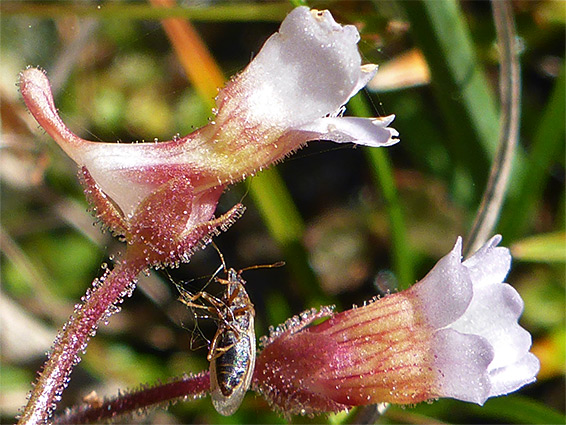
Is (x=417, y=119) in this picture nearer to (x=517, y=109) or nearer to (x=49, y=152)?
(x=517, y=109)

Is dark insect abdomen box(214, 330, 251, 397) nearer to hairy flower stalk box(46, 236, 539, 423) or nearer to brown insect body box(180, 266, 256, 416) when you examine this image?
brown insect body box(180, 266, 256, 416)

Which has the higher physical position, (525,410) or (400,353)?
(400,353)

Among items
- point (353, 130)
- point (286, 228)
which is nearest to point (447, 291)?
point (353, 130)

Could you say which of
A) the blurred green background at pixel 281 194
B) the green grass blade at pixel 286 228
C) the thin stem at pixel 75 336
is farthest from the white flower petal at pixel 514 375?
the green grass blade at pixel 286 228

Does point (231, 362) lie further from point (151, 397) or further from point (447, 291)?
point (447, 291)

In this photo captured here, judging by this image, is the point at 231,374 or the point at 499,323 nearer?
the point at 231,374

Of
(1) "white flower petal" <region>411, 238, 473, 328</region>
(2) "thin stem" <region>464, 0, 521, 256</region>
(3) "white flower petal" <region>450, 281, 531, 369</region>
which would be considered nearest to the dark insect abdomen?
(1) "white flower petal" <region>411, 238, 473, 328</region>
